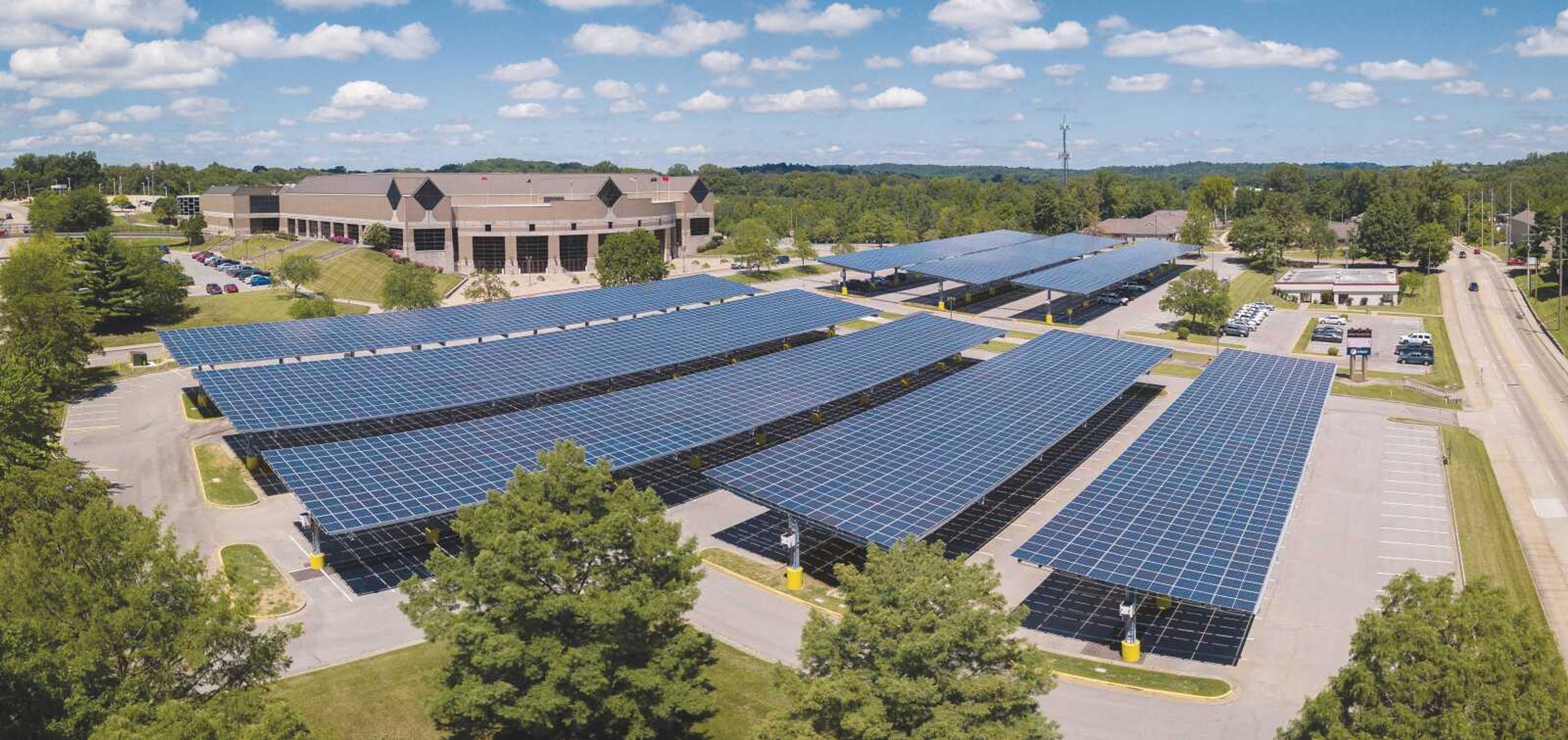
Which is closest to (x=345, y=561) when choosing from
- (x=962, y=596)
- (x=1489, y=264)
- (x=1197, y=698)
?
(x=962, y=596)

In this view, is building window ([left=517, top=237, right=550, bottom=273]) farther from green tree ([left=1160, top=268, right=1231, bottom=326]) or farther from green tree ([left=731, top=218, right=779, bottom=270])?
green tree ([left=1160, top=268, right=1231, bottom=326])

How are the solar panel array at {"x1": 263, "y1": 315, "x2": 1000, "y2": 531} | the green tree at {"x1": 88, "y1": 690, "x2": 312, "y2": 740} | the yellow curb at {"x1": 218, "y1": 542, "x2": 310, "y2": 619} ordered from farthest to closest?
the solar panel array at {"x1": 263, "y1": 315, "x2": 1000, "y2": 531} → the yellow curb at {"x1": 218, "y1": 542, "x2": 310, "y2": 619} → the green tree at {"x1": 88, "y1": 690, "x2": 312, "y2": 740}

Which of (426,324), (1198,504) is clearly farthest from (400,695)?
(426,324)

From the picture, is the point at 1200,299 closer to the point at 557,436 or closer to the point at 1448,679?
the point at 557,436

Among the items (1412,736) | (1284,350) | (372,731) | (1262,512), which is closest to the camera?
(1412,736)

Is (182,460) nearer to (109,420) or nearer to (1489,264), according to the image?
(109,420)

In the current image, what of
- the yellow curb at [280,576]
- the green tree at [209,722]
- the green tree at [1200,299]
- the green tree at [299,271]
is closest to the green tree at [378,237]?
the green tree at [299,271]

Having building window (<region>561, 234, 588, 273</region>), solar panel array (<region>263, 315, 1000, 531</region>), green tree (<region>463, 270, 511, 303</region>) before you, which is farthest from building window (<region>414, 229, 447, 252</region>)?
solar panel array (<region>263, 315, 1000, 531</region>)
